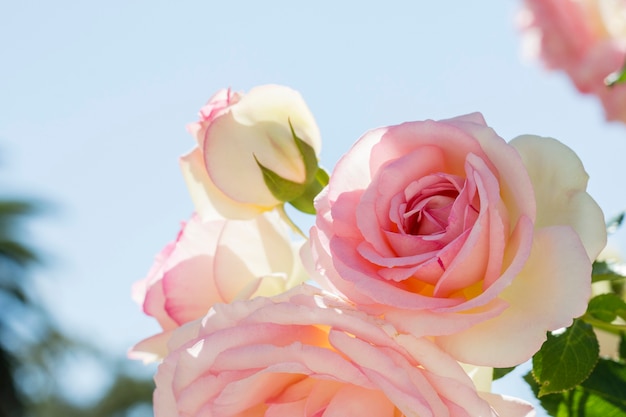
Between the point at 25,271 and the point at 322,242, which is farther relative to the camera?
the point at 25,271

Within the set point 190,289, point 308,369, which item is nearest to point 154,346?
point 190,289

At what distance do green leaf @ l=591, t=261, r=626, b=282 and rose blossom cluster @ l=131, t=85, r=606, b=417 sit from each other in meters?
0.09

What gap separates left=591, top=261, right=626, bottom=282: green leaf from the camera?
392 mm

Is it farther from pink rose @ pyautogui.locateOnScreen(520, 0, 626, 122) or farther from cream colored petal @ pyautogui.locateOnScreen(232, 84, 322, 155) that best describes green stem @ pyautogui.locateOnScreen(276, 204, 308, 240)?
pink rose @ pyautogui.locateOnScreen(520, 0, 626, 122)

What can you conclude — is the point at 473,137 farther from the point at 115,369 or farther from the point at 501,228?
the point at 115,369

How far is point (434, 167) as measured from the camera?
322 mm

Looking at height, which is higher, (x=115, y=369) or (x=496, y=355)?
(x=496, y=355)

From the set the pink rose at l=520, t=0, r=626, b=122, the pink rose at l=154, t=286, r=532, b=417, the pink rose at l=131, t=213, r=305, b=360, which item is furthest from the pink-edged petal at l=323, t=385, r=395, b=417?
the pink rose at l=520, t=0, r=626, b=122

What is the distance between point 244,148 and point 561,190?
17 cm

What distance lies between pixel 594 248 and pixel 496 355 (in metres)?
0.05

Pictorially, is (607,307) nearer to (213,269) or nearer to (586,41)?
(213,269)

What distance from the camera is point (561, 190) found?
1.03 ft

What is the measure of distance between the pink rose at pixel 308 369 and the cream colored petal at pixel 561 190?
0.22 ft

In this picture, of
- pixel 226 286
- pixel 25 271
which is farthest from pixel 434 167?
pixel 25 271
